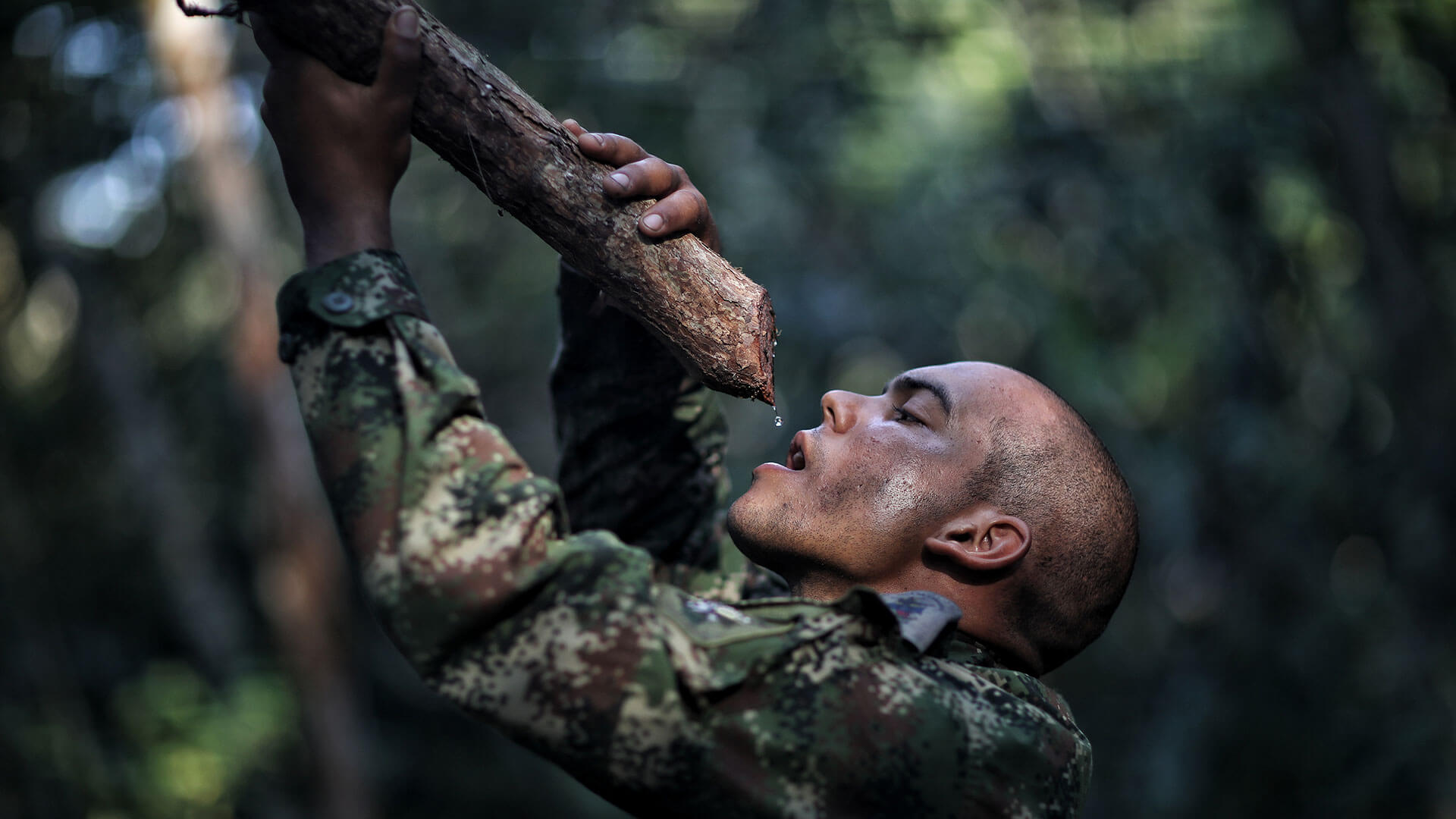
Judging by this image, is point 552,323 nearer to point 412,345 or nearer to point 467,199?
point 467,199

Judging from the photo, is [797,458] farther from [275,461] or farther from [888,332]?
[888,332]

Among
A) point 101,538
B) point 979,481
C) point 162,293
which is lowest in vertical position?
point 101,538

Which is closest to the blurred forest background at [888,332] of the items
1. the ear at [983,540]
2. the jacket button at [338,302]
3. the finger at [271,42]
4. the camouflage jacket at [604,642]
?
the ear at [983,540]

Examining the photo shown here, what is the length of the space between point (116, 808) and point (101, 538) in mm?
4598

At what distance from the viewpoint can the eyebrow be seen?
7.36 feet

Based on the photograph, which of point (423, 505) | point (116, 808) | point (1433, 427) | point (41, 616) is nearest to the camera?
point (423, 505)

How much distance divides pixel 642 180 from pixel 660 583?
0.68m

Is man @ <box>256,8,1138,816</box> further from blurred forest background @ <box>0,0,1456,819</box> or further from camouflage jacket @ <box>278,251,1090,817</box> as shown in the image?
blurred forest background @ <box>0,0,1456,819</box>

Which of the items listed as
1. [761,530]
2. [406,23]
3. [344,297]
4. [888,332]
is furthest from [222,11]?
[888,332]

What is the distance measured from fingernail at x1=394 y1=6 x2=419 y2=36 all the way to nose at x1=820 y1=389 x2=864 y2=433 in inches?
39.2

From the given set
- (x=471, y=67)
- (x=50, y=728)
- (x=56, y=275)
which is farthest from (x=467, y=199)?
(x=471, y=67)

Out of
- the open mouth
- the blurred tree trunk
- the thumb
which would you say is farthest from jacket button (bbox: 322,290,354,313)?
the blurred tree trunk

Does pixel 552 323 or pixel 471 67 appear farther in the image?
pixel 552 323

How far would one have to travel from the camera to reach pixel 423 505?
5.08 ft
